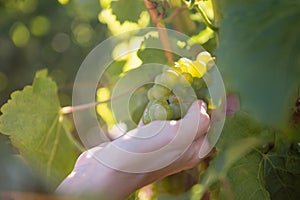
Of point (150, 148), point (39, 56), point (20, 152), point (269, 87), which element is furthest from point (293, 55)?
point (39, 56)

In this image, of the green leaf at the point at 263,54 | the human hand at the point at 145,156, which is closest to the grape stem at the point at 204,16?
the human hand at the point at 145,156

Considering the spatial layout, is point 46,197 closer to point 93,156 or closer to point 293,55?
point 293,55

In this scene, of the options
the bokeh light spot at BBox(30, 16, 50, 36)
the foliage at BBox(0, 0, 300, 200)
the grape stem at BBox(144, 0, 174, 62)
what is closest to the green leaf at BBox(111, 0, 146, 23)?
the foliage at BBox(0, 0, 300, 200)

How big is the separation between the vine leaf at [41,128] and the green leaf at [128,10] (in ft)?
0.59

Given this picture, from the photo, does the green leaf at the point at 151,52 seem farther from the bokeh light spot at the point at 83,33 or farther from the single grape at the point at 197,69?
the bokeh light spot at the point at 83,33

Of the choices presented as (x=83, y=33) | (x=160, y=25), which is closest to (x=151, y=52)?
(x=160, y=25)

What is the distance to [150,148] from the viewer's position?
73 cm

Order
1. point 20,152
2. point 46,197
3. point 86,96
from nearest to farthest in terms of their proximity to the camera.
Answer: point 46,197
point 20,152
point 86,96

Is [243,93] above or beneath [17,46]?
beneath

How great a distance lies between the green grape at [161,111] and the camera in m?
0.79

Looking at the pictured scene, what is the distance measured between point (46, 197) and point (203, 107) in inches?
15.8

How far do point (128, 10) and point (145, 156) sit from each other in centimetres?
45

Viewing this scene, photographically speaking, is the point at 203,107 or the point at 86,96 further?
the point at 86,96

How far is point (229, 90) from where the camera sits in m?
0.65
